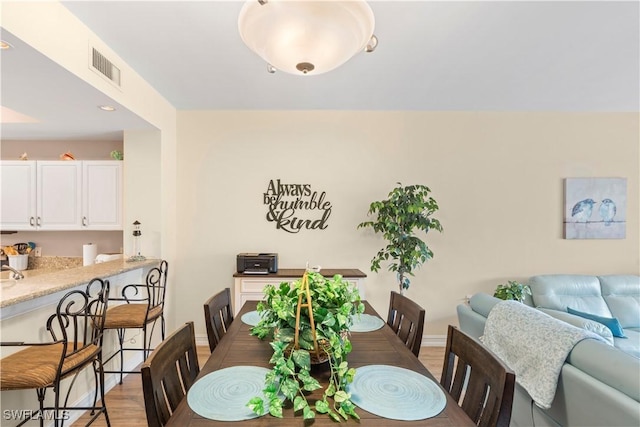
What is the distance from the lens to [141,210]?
3.19 m

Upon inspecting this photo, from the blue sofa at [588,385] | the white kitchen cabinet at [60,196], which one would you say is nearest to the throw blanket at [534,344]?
the blue sofa at [588,385]

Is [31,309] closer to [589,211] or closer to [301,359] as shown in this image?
[301,359]

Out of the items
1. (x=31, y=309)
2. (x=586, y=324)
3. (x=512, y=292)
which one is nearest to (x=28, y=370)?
(x=31, y=309)

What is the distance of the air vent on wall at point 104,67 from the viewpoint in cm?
211

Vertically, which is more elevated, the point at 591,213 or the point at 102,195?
the point at 102,195

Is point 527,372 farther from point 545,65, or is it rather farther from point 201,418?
point 545,65

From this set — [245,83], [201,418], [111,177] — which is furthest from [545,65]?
[111,177]

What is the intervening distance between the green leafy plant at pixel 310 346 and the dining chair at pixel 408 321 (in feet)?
1.65

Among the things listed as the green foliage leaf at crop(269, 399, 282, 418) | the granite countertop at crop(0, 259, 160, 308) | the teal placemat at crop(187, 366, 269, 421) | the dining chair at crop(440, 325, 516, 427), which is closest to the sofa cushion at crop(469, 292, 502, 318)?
the dining chair at crop(440, 325, 516, 427)

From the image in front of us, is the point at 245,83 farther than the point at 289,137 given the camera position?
No

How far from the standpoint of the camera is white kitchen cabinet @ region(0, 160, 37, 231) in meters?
3.21

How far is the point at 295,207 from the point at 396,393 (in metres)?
2.69

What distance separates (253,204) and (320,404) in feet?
9.38

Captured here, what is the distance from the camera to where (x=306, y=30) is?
45.2 inches
